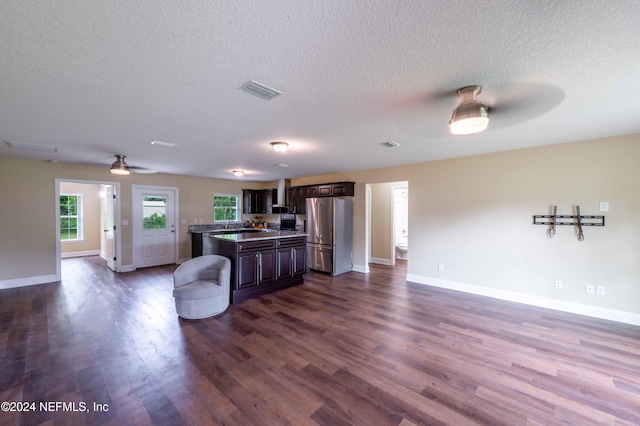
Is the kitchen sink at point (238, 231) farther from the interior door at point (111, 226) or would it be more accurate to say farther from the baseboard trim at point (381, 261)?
the baseboard trim at point (381, 261)

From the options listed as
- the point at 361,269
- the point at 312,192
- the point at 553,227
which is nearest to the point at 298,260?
the point at 361,269

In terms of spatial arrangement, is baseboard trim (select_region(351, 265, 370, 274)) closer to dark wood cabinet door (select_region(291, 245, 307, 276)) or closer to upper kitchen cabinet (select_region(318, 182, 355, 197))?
dark wood cabinet door (select_region(291, 245, 307, 276))

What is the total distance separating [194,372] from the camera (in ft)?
7.52

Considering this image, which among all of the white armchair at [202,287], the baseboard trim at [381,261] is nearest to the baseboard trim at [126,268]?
the white armchair at [202,287]

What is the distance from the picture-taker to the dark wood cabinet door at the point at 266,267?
4.45m

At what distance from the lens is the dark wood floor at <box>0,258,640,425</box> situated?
6.10 ft

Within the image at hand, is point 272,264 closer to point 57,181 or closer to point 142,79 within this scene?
point 142,79

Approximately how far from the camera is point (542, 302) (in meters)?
3.87

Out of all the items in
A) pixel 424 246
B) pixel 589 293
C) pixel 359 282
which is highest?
pixel 424 246

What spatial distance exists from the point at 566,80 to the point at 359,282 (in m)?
4.29

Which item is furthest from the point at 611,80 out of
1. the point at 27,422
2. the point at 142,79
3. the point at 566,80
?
the point at 27,422

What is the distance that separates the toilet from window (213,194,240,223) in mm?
5257

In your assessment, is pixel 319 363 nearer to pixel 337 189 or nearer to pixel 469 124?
pixel 469 124

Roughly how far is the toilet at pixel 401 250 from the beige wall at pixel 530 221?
236 cm
